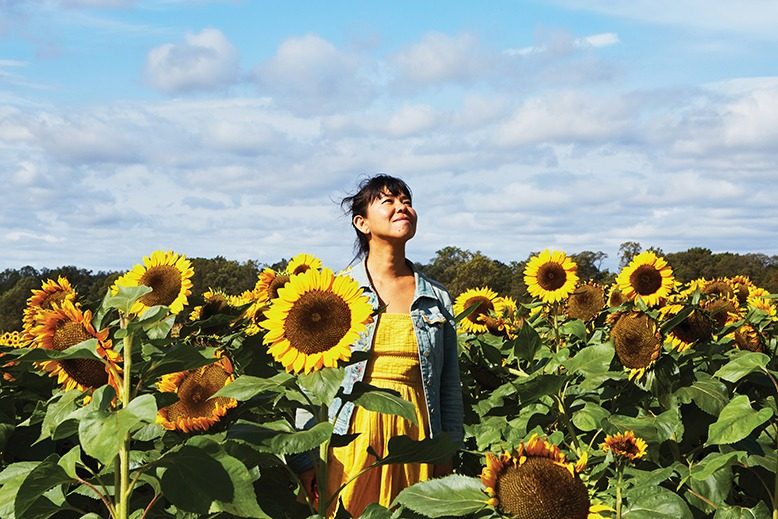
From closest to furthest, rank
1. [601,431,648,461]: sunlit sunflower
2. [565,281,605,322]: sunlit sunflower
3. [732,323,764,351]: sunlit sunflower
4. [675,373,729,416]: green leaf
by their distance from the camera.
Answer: [601,431,648,461]: sunlit sunflower → [675,373,729,416]: green leaf → [732,323,764,351]: sunlit sunflower → [565,281,605,322]: sunlit sunflower

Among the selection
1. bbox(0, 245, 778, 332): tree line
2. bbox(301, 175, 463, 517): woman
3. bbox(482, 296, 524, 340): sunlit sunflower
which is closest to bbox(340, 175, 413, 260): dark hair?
bbox(301, 175, 463, 517): woman

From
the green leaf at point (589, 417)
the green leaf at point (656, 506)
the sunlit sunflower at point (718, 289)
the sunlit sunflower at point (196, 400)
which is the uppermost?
the sunlit sunflower at point (718, 289)

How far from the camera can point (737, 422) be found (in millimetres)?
3275

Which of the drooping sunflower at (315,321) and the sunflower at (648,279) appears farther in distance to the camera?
the sunflower at (648,279)

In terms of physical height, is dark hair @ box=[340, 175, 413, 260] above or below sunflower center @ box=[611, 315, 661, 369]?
above

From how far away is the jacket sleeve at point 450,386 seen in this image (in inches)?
189

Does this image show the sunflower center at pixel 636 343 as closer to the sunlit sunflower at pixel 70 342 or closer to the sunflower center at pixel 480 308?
the sunflower center at pixel 480 308

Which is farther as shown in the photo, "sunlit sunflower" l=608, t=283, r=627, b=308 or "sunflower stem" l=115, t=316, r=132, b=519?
"sunlit sunflower" l=608, t=283, r=627, b=308

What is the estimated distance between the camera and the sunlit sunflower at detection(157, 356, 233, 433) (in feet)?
9.71

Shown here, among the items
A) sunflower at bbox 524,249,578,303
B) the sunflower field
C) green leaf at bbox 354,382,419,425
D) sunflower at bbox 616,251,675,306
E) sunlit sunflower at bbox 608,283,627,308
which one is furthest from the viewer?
sunflower at bbox 524,249,578,303

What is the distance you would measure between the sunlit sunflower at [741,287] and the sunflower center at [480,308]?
2252 mm

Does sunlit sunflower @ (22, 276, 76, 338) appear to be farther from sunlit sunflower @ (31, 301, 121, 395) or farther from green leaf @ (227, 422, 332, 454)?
green leaf @ (227, 422, 332, 454)

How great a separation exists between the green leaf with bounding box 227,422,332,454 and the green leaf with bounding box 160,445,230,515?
0.20 meters

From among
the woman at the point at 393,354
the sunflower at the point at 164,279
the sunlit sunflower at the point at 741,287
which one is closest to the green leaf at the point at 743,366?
the woman at the point at 393,354
